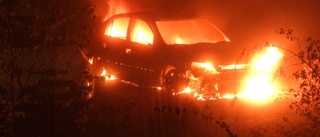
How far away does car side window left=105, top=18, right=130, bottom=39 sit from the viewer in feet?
40.7

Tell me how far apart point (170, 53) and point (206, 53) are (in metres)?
0.73

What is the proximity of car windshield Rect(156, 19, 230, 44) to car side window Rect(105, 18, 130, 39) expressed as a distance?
3.12ft

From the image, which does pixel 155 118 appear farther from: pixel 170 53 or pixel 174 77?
pixel 170 53

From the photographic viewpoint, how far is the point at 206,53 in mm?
10992

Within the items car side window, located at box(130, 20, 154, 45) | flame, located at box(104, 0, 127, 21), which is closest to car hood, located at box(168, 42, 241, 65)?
car side window, located at box(130, 20, 154, 45)

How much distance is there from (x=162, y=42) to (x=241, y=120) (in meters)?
3.02

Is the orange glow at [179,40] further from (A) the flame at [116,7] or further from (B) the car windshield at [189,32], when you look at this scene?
(A) the flame at [116,7]

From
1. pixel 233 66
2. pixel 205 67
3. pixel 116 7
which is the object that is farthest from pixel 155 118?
pixel 116 7

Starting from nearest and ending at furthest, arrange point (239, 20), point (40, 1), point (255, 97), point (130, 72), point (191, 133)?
1. point (40, 1)
2. point (191, 133)
3. point (255, 97)
4. point (130, 72)
5. point (239, 20)

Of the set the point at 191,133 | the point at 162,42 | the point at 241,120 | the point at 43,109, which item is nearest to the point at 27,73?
the point at 43,109

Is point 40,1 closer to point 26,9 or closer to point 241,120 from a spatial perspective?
point 26,9

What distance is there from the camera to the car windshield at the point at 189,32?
11655mm

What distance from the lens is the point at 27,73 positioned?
Result: 6.89m

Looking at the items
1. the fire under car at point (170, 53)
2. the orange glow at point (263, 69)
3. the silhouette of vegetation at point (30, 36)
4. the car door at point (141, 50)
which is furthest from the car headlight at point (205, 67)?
A: the silhouette of vegetation at point (30, 36)
